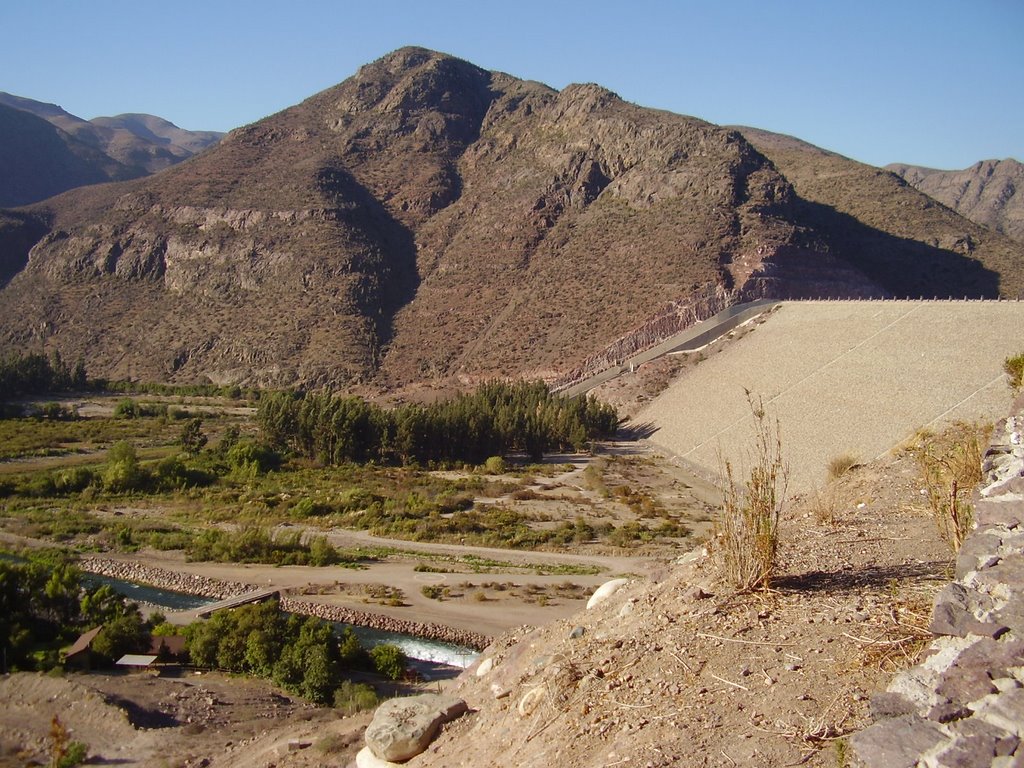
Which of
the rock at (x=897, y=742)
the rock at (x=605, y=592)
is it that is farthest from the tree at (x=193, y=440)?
the rock at (x=897, y=742)

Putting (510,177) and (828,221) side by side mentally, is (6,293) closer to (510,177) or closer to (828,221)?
(510,177)

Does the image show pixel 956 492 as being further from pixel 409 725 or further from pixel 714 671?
pixel 409 725

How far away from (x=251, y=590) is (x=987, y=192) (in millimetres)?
150821

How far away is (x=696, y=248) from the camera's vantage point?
7325cm

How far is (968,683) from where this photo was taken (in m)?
4.58

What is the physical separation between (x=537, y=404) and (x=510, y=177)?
52.7 meters

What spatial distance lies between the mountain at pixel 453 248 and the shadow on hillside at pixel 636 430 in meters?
10.7

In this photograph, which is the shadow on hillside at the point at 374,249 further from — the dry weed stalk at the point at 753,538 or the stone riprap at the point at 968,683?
the stone riprap at the point at 968,683

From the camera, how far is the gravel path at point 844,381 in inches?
1535

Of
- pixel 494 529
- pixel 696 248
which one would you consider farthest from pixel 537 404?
pixel 696 248

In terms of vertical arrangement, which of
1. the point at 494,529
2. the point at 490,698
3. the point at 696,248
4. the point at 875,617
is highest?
the point at 696,248

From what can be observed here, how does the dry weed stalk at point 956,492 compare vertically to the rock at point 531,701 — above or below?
above

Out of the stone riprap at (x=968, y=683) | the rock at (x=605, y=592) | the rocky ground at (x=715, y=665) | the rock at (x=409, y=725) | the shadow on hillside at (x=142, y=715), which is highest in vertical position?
the stone riprap at (x=968, y=683)

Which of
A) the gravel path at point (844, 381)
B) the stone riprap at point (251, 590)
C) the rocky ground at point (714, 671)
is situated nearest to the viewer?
the rocky ground at point (714, 671)
